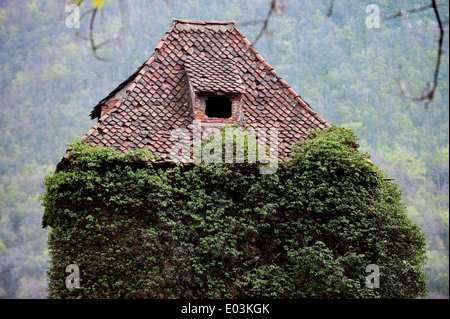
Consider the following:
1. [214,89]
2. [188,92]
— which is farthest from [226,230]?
[188,92]

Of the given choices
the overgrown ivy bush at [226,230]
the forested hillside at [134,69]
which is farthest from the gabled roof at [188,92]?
the forested hillside at [134,69]

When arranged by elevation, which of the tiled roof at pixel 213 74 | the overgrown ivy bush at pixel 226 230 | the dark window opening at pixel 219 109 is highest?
the tiled roof at pixel 213 74

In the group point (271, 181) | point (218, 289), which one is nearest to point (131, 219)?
point (218, 289)

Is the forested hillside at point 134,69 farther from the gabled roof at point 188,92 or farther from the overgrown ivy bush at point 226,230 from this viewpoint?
the overgrown ivy bush at point 226,230

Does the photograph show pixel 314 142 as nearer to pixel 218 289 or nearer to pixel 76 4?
pixel 218 289

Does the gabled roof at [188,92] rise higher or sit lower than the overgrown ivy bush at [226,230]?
higher

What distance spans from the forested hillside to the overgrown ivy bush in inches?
1257

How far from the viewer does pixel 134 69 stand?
49219mm

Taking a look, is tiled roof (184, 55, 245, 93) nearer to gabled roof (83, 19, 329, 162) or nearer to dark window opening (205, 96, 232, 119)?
gabled roof (83, 19, 329, 162)

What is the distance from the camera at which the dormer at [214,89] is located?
13.7m

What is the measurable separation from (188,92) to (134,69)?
36269 millimetres

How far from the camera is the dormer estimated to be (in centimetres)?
1366

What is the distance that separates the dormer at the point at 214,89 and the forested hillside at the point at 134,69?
97.1ft

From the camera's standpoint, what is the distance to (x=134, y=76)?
1477 cm
